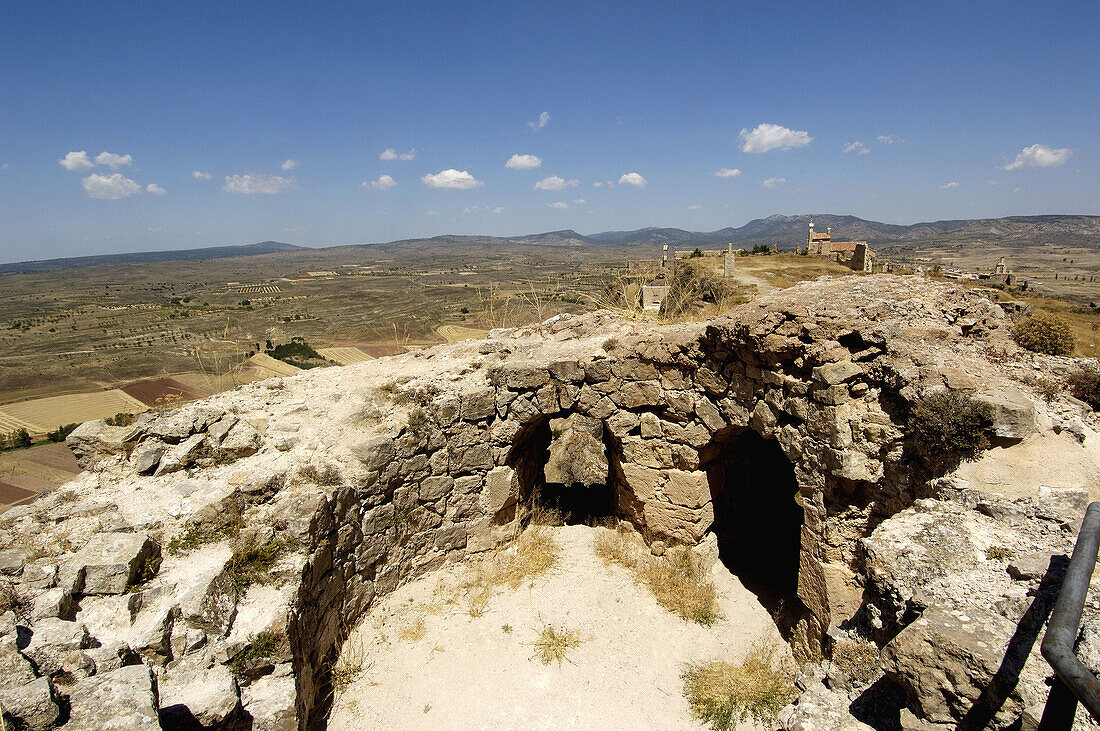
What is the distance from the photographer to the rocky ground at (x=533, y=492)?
3.43m

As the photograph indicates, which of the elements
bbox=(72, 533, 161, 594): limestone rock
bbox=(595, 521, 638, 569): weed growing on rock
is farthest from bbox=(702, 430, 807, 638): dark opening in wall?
bbox=(72, 533, 161, 594): limestone rock

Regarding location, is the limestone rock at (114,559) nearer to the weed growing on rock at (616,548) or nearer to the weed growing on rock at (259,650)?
the weed growing on rock at (259,650)

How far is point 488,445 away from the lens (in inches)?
293

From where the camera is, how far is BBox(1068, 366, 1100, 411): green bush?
4691mm

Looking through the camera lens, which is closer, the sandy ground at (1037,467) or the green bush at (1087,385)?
the sandy ground at (1037,467)

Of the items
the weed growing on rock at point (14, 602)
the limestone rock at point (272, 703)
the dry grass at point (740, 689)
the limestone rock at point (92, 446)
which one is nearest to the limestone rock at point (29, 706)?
the weed growing on rock at point (14, 602)

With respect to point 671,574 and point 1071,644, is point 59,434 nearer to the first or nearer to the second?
point 671,574

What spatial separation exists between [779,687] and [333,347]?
16485 mm

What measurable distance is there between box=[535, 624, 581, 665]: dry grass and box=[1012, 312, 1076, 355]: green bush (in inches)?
252

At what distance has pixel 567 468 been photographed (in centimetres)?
1076

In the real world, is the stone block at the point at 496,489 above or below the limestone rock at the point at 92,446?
below

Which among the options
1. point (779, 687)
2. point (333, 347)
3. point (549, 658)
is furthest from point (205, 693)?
point (333, 347)

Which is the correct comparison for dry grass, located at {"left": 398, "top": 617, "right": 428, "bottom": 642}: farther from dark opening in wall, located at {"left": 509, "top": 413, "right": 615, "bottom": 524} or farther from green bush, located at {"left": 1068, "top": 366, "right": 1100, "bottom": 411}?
green bush, located at {"left": 1068, "top": 366, "right": 1100, "bottom": 411}

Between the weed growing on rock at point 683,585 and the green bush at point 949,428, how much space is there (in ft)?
11.7
